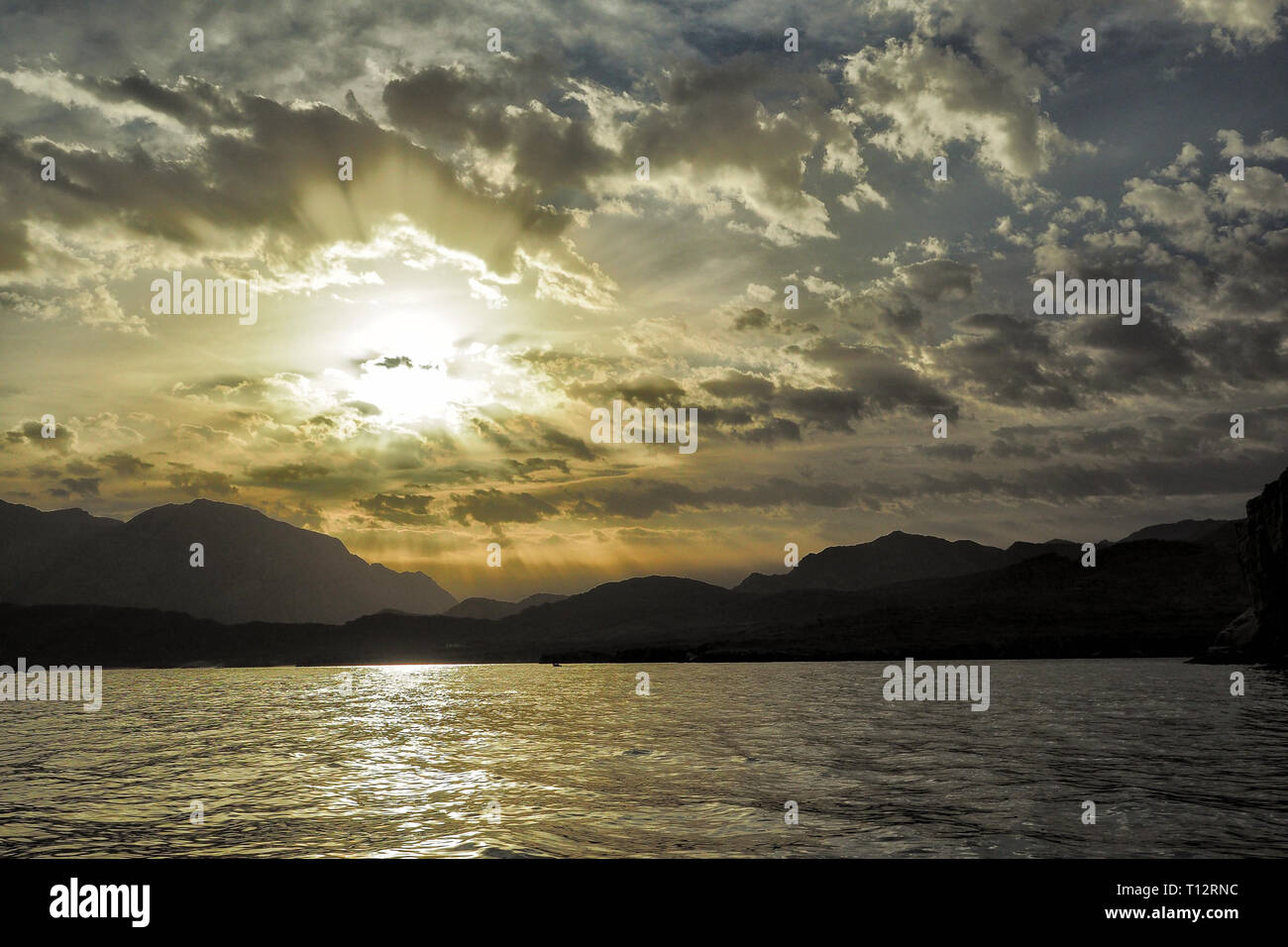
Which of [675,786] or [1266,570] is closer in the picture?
[675,786]

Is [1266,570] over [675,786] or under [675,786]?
over

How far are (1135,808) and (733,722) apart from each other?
1517 inches

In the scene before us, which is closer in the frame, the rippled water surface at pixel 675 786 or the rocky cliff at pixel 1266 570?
the rippled water surface at pixel 675 786

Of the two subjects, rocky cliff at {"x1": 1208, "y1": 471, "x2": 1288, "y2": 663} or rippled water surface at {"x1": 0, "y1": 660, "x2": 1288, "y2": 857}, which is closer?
rippled water surface at {"x1": 0, "y1": 660, "x2": 1288, "y2": 857}

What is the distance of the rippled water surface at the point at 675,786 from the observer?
2319cm

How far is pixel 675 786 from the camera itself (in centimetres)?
3306

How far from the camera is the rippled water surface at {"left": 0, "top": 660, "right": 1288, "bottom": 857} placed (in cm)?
2319
